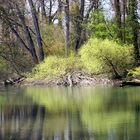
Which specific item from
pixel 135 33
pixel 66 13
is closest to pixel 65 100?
pixel 135 33

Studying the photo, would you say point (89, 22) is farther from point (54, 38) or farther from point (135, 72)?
point (135, 72)

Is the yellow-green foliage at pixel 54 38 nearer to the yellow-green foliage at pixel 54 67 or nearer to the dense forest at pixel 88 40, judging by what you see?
the dense forest at pixel 88 40

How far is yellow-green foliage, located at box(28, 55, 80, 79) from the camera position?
32.6m

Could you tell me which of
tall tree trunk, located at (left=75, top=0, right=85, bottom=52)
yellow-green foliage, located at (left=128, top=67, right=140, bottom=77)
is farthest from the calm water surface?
tall tree trunk, located at (left=75, top=0, right=85, bottom=52)

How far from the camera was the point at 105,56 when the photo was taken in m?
28.9

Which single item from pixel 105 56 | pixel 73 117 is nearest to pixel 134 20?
pixel 105 56

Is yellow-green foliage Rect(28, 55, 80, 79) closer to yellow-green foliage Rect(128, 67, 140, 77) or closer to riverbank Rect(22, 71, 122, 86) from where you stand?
riverbank Rect(22, 71, 122, 86)


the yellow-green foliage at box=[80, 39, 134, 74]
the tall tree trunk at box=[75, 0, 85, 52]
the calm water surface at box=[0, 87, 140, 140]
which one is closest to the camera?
the calm water surface at box=[0, 87, 140, 140]

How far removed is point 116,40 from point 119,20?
2769 millimetres

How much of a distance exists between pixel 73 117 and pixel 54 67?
18.2 meters

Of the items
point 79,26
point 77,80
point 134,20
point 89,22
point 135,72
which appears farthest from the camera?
point 79,26

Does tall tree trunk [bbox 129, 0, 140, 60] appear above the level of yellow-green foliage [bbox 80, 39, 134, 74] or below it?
above

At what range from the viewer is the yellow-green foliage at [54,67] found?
32.6 metres

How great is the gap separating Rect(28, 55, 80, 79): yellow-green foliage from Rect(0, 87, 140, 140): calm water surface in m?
9.28
